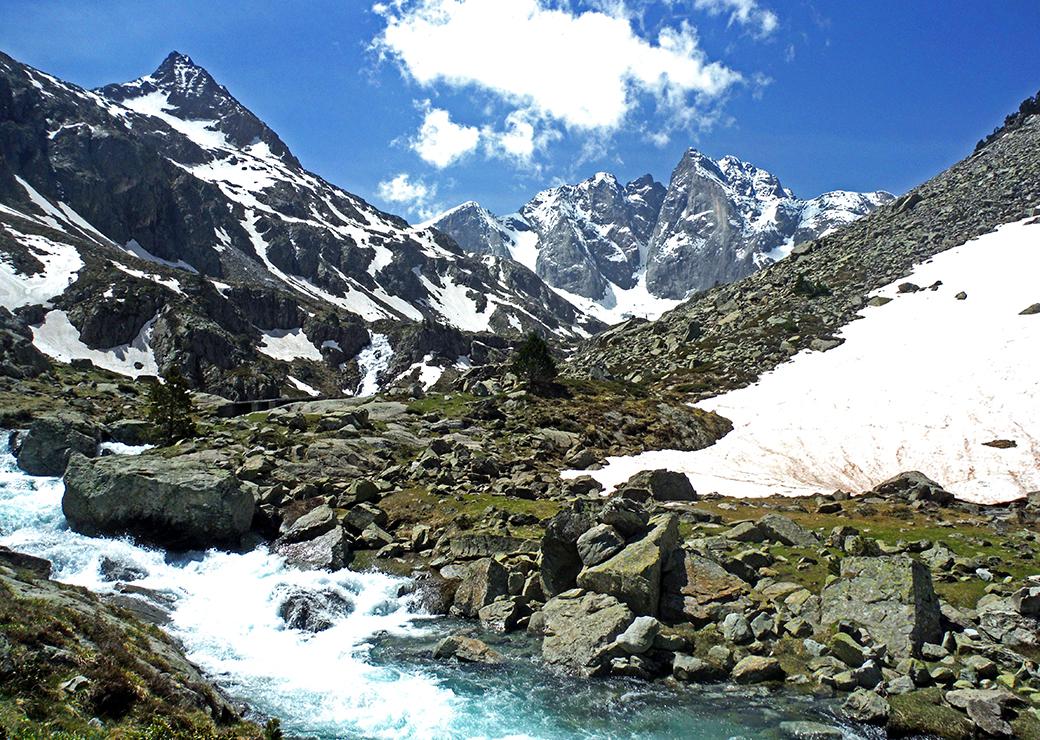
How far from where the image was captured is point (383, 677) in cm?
1966

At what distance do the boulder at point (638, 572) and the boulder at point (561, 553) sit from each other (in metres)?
1.31

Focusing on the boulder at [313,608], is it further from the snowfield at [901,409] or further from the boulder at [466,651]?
the snowfield at [901,409]

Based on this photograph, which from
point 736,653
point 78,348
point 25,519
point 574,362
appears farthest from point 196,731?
point 78,348

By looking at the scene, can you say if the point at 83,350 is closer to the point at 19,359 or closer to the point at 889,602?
the point at 19,359

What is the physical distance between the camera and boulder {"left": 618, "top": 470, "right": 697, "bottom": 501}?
37.8 metres

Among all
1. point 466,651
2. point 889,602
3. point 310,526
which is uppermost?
point 889,602

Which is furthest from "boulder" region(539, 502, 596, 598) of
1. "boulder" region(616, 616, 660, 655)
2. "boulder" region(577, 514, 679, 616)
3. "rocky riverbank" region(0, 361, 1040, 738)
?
"boulder" region(616, 616, 660, 655)

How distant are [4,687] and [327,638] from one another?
13613 mm

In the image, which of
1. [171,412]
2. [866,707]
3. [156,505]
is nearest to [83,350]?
[171,412]

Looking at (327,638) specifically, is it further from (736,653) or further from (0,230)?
(0,230)

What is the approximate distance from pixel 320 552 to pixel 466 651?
11320mm

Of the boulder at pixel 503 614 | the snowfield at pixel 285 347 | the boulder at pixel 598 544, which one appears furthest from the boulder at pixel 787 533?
the snowfield at pixel 285 347

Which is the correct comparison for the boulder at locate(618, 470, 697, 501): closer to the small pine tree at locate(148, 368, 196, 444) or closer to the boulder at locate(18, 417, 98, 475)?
the small pine tree at locate(148, 368, 196, 444)

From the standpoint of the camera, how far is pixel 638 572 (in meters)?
21.5
